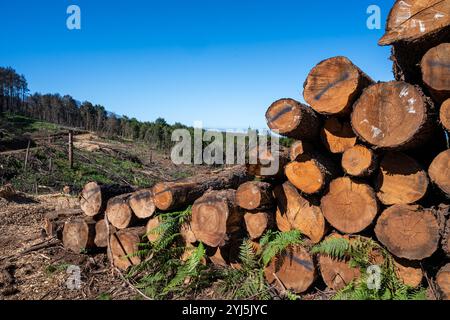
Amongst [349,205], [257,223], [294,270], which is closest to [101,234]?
[257,223]

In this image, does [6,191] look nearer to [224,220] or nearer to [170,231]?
[170,231]

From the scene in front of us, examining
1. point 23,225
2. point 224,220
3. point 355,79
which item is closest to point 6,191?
point 23,225

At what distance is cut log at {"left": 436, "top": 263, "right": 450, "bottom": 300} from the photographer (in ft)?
9.86

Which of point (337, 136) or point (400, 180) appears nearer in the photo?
point (400, 180)

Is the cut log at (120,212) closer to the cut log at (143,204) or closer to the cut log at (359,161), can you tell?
the cut log at (143,204)

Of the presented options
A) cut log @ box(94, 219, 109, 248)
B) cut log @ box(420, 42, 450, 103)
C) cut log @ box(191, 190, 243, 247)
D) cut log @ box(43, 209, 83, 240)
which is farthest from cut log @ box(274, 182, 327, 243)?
cut log @ box(43, 209, 83, 240)

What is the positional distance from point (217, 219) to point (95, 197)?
2088mm

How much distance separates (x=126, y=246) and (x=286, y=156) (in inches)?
94.9

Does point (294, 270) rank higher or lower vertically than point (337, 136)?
lower

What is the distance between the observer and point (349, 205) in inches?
136

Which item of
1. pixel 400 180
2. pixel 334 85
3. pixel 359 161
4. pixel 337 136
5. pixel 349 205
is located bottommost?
pixel 349 205

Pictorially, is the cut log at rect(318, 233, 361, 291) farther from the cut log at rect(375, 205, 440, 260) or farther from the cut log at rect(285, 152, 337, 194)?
A: the cut log at rect(285, 152, 337, 194)

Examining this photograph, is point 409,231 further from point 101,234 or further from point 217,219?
point 101,234

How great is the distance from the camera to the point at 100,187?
5062 mm
